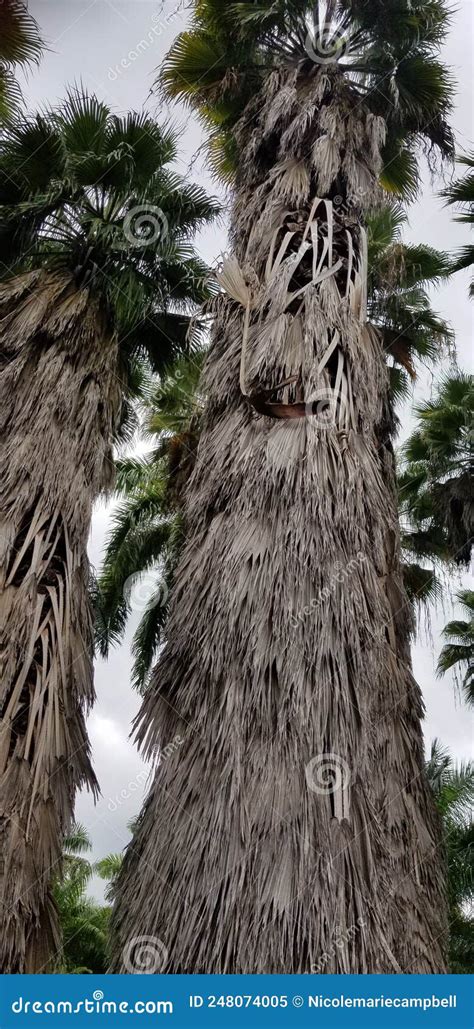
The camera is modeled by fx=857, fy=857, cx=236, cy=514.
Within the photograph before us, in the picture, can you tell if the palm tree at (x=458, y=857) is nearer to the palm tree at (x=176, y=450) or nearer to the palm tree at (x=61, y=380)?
the palm tree at (x=176, y=450)

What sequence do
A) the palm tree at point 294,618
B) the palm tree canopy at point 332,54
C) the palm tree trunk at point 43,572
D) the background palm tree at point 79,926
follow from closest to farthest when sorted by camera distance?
the palm tree at point 294,618 < the palm tree trunk at point 43,572 < the palm tree canopy at point 332,54 < the background palm tree at point 79,926

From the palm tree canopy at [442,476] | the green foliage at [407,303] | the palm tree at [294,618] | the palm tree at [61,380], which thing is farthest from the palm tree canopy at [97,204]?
the palm tree canopy at [442,476]

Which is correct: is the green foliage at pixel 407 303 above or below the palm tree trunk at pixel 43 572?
above

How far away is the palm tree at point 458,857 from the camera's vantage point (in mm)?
11484

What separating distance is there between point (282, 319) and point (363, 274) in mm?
1222

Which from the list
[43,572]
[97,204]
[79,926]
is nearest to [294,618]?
[43,572]

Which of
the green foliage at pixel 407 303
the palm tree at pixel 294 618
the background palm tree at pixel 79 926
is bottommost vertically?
the palm tree at pixel 294 618

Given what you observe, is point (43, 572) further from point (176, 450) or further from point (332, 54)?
point (332, 54)

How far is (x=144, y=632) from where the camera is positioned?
1309 cm

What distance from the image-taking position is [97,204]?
27.8 feet

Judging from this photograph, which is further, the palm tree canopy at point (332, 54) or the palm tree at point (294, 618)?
the palm tree canopy at point (332, 54)

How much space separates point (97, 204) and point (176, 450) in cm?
316

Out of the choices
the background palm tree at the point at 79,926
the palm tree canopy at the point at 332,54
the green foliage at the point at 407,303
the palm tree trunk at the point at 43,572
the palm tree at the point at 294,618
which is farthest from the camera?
the background palm tree at the point at 79,926

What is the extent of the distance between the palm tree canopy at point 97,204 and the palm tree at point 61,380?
0.05ft
